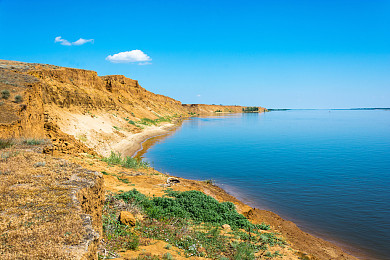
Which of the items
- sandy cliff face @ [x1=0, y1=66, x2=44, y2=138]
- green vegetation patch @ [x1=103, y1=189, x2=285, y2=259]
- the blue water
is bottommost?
the blue water

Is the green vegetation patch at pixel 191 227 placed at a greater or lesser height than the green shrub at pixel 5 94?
lesser

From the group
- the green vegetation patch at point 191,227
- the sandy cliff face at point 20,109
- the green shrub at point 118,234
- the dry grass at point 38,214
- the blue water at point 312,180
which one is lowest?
the blue water at point 312,180

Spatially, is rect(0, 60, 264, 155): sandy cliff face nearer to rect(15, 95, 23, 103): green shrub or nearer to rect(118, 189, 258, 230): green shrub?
rect(15, 95, 23, 103): green shrub

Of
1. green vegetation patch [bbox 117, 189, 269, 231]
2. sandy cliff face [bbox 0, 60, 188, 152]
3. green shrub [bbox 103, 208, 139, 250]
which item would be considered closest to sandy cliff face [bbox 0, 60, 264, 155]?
sandy cliff face [bbox 0, 60, 188, 152]

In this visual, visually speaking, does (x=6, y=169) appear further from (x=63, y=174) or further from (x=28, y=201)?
(x=28, y=201)

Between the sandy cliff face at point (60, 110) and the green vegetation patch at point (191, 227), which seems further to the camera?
the sandy cliff face at point (60, 110)

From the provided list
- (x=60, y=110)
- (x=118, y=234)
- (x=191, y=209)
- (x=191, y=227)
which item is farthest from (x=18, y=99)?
(x=191, y=227)

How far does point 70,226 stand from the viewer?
424cm

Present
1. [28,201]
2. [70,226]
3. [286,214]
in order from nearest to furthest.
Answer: [70,226] → [28,201] → [286,214]

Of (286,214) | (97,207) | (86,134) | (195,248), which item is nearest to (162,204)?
(195,248)

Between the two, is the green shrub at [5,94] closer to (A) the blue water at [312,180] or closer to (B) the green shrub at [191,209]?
(B) the green shrub at [191,209]

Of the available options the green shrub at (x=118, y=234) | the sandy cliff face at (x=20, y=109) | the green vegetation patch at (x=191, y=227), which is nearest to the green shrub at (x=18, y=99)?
the sandy cliff face at (x=20, y=109)

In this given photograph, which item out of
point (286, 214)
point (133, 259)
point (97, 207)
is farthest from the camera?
point (286, 214)

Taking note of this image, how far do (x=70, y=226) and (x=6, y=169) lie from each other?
14.3 ft
